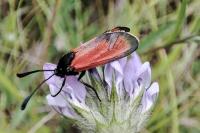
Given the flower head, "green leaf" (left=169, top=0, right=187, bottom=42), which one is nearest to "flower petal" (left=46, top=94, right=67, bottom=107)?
the flower head

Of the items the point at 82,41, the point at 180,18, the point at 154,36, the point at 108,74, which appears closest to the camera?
the point at 108,74

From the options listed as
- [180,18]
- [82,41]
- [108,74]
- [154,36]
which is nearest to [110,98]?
[108,74]

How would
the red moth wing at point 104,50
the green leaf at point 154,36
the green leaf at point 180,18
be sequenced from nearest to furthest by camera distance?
the red moth wing at point 104,50 < the green leaf at point 180,18 < the green leaf at point 154,36

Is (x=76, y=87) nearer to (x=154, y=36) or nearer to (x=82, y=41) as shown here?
(x=154, y=36)

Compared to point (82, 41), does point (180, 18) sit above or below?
below

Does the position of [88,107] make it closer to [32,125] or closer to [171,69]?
[32,125]

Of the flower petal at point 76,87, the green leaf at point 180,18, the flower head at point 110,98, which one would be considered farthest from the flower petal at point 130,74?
the green leaf at point 180,18

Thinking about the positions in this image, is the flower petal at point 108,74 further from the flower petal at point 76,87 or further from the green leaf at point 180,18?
the green leaf at point 180,18
